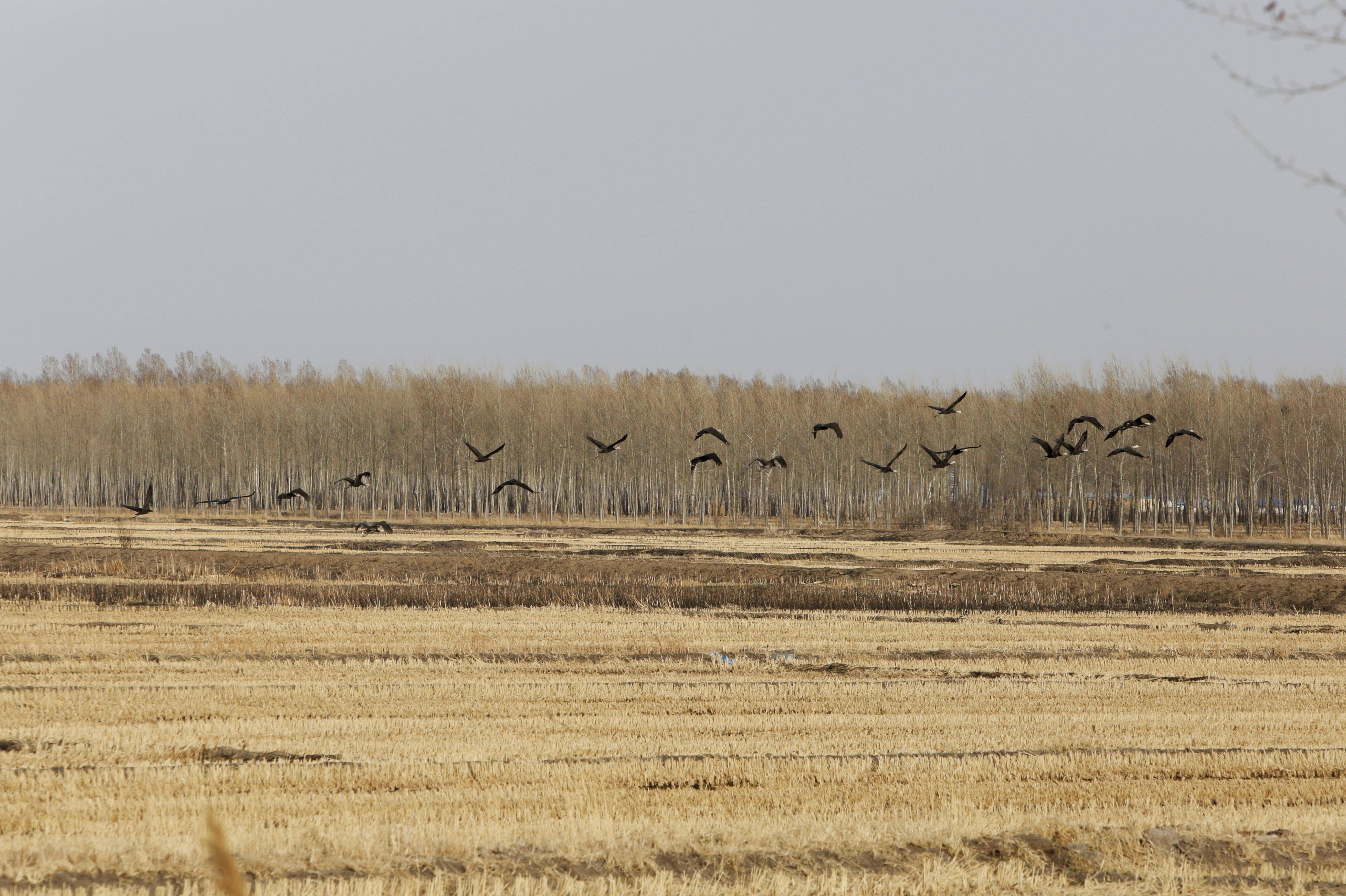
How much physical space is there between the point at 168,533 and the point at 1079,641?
127ft

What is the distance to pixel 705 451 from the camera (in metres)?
84.8

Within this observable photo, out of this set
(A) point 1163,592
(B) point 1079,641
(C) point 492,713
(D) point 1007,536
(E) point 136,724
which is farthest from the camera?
(D) point 1007,536

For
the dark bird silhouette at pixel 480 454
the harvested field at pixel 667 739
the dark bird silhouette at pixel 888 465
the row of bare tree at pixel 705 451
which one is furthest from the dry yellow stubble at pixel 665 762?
the row of bare tree at pixel 705 451

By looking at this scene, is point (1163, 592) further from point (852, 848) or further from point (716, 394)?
point (716, 394)

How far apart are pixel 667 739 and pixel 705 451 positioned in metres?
72.3

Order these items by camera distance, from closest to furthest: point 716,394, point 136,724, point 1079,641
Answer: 1. point 136,724
2. point 1079,641
3. point 716,394

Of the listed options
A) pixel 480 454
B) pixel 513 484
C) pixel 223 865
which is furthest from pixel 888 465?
pixel 223 865

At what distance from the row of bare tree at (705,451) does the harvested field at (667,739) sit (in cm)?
4564

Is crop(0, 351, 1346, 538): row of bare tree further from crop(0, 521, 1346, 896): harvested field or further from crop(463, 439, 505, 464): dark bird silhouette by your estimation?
crop(0, 521, 1346, 896): harvested field

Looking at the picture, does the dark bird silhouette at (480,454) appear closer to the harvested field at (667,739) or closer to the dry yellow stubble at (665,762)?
the harvested field at (667,739)

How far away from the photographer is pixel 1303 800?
1042 cm

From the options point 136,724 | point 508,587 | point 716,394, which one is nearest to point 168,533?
point 508,587

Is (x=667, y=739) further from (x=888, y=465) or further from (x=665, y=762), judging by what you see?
(x=888, y=465)

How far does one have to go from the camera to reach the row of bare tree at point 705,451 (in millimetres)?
71062
